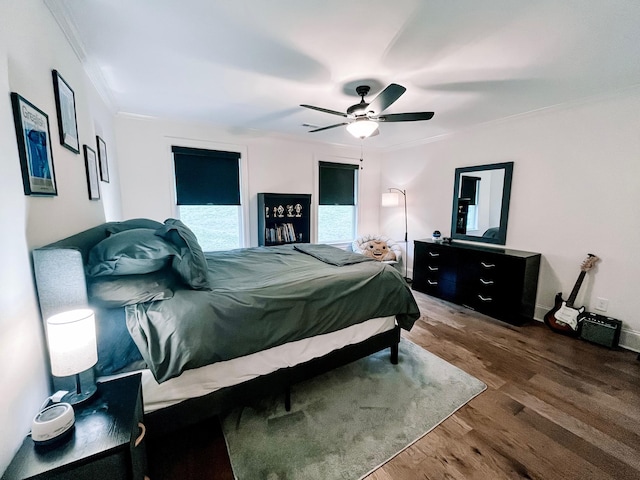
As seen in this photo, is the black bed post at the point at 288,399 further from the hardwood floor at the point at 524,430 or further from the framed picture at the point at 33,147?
the framed picture at the point at 33,147

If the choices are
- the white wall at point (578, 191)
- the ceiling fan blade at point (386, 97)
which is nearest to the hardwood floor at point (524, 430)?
the white wall at point (578, 191)

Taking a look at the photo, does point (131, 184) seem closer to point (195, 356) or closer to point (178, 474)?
point (195, 356)

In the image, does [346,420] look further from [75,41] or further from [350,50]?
[75,41]

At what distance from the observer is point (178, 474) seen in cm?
139

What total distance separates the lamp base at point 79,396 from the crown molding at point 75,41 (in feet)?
6.57

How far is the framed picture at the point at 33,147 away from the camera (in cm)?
106

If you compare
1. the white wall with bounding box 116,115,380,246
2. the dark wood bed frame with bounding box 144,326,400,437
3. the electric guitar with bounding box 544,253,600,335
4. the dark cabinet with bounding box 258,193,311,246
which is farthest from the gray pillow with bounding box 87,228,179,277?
the electric guitar with bounding box 544,253,600,335

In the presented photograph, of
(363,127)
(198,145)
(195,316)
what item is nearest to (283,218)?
(198,145)

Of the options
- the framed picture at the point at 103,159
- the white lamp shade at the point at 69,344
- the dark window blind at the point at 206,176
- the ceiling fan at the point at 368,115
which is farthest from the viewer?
the dark window blind at the point at 206,176

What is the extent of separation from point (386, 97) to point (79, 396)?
2.52 m

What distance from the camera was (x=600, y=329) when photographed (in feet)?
8.77

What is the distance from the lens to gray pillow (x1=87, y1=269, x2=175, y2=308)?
135cm

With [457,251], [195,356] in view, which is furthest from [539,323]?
[195,356]

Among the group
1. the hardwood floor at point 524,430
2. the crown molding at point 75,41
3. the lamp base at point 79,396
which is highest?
the crown molding at point 75,41
